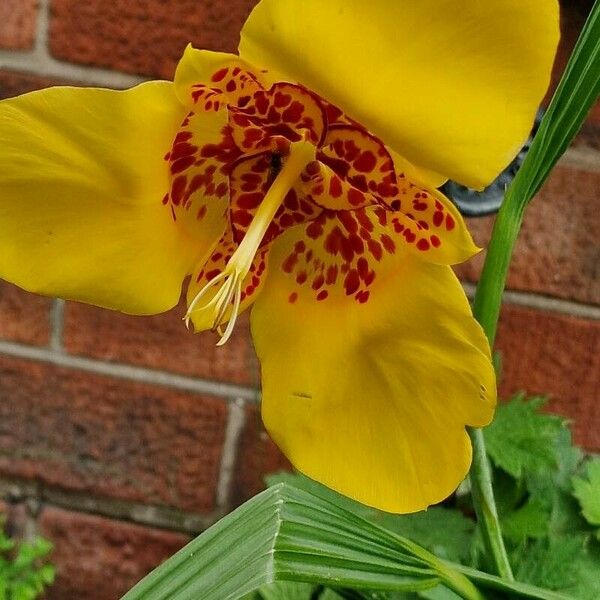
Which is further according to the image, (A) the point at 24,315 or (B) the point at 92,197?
(A) the point at 24,315

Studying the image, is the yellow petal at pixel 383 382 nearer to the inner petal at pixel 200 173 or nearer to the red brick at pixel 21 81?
the inner petal at pixel 200 173

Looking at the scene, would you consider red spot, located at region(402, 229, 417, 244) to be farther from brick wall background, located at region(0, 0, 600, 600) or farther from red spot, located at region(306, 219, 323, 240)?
brick wall background, located at region(0, 0, 600, 600)

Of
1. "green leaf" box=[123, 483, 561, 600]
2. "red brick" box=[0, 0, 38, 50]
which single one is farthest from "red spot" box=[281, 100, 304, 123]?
"red brick" box=[0, 0, 38, 50]

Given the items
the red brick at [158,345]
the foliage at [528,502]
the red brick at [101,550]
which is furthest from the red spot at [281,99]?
the red brick at [101,550]

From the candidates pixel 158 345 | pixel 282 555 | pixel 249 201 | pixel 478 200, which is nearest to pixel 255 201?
pixel 249 201

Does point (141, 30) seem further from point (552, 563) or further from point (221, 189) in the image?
point (552, 563)

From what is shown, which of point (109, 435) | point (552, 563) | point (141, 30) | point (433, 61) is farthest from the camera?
point (109, 435)
